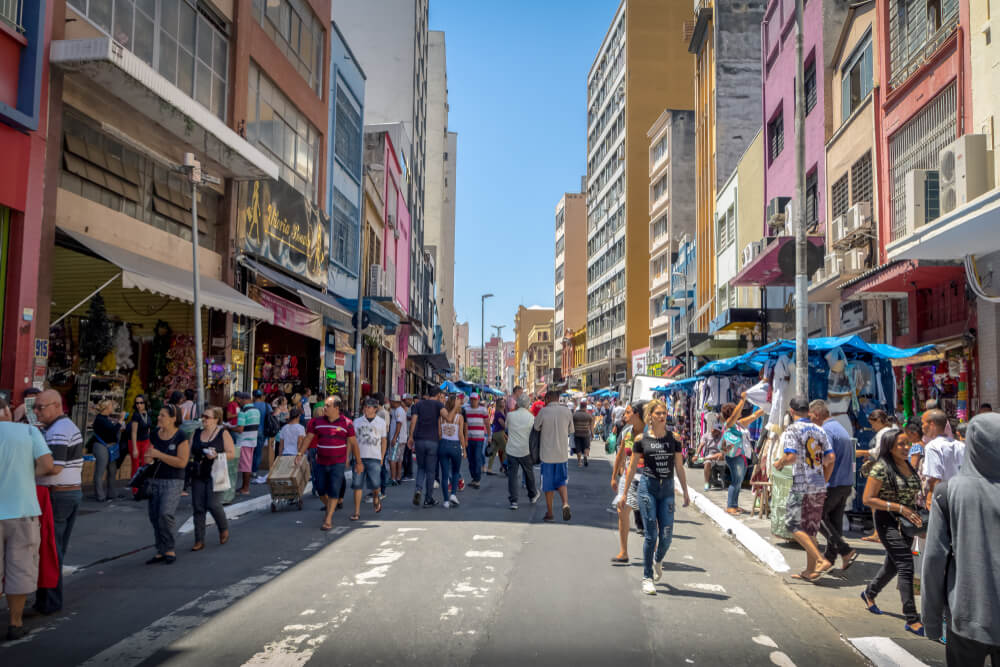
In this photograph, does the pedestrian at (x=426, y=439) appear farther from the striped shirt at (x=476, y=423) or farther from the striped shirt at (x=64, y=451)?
the striped shirt at (x=64, y=451)

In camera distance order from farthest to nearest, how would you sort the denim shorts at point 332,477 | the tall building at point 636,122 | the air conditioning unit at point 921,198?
1. the tall building at point 636,122
2. the air conditioning unit at point 921,198
3. the denim shorts at point 332,477

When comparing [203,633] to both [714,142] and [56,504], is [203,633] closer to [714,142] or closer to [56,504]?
[56,504]

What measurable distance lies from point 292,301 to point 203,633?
16.6 metres

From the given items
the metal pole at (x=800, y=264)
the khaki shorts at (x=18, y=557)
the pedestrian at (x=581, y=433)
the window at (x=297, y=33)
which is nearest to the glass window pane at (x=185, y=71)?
the window at (x=297, y=33)

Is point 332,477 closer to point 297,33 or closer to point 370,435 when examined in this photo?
point 370,435

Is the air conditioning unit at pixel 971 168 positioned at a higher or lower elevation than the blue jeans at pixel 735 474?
higher

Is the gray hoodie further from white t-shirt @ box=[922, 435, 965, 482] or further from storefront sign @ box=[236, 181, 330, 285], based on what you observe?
storefront sign @ box=[236, 181, 330, 285]

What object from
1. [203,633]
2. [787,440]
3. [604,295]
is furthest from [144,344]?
[604,295]

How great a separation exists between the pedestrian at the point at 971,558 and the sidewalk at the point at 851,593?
1679mm

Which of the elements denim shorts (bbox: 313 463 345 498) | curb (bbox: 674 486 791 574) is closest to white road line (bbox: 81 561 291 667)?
denim shorts (bbox: 313 463 345 498)

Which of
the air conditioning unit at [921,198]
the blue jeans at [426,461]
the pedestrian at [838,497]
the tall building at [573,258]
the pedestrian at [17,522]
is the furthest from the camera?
the tall building at [573,258]

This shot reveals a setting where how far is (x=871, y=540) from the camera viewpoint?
398 inches

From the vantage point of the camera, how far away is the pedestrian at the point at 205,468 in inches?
359

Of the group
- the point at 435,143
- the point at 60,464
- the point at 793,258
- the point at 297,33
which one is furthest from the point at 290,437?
the point at 435,143
